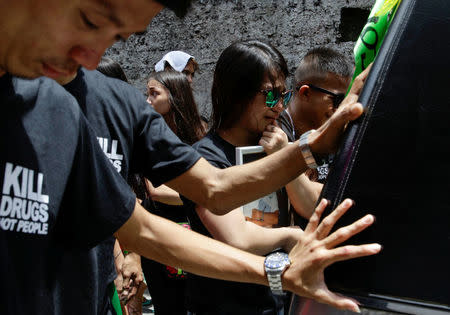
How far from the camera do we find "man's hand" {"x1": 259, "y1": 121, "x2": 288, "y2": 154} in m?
2.02

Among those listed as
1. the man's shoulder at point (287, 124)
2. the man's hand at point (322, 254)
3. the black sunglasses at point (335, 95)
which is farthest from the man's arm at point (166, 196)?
the man's hand at point (322, 254)

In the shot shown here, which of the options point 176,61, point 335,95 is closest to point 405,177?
→ point 335,95

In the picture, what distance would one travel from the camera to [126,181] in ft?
5.41

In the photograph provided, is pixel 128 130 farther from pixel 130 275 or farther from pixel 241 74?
pixel 130 275

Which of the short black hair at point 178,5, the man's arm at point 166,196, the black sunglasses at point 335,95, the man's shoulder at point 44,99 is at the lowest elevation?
Result: the man's arm at point 166,196

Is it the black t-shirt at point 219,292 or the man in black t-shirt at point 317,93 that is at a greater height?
the man in black t-shirt at point 317,93

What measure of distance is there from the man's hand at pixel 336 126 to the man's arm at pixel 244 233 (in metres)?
0.43

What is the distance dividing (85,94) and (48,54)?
0.69m

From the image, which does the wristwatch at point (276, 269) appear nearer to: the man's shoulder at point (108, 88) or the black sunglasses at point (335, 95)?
the man's shoulder at point (108, 88)

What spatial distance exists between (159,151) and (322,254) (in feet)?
2.62

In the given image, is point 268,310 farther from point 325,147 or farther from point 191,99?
point 191,99

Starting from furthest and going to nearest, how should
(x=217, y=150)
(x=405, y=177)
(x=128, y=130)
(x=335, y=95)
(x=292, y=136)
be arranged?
(x=335, y=95), (x=292, y=136), (x=217, y=150), (x=128, y=130), (x=405, y=177)

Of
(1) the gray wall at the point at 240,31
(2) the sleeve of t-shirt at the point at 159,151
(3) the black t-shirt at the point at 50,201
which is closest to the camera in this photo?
(3) the black t-shirt at the point at 50,201

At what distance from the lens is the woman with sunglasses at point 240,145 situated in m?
1.85
